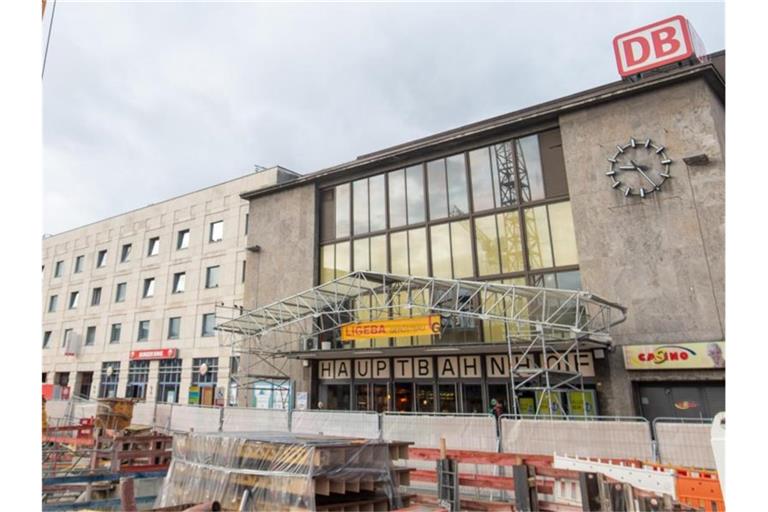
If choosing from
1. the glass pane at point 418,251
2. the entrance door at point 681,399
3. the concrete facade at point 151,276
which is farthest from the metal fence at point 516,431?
the concrete facade at point 151,276

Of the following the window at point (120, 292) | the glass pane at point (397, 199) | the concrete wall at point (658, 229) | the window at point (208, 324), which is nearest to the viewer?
the concrete wall at point (658, 229)

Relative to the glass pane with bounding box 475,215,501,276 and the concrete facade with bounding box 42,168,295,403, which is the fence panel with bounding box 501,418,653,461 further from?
the concrete facade with bounding box 42,168,295,403

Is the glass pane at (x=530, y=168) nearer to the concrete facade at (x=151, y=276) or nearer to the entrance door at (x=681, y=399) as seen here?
the entrance door at (x=681, y=399)

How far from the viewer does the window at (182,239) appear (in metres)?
36.7

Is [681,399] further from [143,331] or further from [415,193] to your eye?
[143,331]

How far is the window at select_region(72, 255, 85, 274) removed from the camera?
43.8 meters

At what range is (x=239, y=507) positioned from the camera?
6711mm

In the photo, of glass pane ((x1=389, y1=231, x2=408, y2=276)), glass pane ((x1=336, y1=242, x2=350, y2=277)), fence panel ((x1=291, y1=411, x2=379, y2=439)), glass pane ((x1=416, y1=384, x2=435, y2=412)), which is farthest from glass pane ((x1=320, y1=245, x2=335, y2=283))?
fence panel ((x1=291, y1=411, x2=379, y2=439))

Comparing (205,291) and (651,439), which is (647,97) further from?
(205,291)

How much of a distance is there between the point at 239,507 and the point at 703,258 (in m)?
16.4

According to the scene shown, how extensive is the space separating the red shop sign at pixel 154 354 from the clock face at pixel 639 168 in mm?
29619
